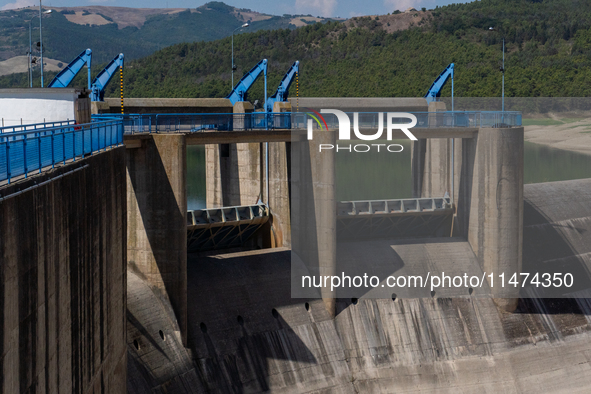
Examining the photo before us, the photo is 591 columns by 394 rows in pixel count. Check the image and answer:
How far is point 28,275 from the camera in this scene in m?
8.91

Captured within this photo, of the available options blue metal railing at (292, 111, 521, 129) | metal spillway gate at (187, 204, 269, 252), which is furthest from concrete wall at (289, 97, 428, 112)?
metal spillway gate at (187, 204, 269, 252)

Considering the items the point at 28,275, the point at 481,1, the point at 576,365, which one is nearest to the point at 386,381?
the point at 576,365

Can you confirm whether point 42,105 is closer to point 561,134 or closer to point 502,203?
point 502,203

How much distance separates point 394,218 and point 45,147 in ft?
58.3

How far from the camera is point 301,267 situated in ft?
74.7

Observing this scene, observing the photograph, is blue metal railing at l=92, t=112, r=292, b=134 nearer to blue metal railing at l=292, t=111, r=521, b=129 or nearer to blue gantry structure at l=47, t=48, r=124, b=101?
blue metal railing at l=292, t=111, r=521, b=129

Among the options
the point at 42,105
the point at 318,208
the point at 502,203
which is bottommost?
the point at 502,203

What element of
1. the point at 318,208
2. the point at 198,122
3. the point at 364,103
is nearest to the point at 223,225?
the point at 318,208

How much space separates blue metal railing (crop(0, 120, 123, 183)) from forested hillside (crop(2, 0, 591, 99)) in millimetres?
47652

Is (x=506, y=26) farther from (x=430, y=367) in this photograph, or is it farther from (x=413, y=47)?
(x=430, y=367)

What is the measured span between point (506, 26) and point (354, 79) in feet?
94.0

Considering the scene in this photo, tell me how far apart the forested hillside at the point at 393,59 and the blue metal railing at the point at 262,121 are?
114 ft

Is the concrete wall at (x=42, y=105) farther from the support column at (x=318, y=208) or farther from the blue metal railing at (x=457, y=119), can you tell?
the blue metal railing at (x=457, y=119)

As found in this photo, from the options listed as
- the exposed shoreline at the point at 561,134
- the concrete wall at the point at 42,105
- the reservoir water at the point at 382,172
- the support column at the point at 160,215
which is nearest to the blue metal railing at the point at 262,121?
the support column at the point at 160,215
